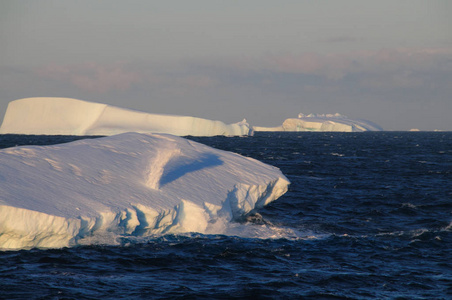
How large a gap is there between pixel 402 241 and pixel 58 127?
196ft

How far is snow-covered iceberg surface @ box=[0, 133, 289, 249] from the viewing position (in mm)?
9406

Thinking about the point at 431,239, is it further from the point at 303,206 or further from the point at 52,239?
the point at 52,239

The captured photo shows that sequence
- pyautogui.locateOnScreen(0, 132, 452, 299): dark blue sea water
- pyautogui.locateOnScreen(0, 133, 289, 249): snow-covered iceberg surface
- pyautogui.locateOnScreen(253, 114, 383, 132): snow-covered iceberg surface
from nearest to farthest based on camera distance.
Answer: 1. pyautogui.locateOnScreen(0, 132, 452, 299): dark blue sea water
2. pyautogui.locateOnScreen(0, 133, 289, 249): snow-covered iceberg surface
3. pyautogui.locateOnScreen(253, 114, 383, 132): snow-covered iceberg surface

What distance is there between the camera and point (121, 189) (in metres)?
11.0

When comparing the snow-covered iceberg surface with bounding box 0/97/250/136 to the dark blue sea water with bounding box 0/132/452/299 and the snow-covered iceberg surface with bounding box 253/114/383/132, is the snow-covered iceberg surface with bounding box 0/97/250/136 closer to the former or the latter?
the dark blue sea water with bounding box 0/132/452/299

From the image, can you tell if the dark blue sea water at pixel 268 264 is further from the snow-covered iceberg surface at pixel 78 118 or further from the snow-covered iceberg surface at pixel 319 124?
the snow-covered iceberg surface at pixel 319 124

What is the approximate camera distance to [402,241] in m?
11.8

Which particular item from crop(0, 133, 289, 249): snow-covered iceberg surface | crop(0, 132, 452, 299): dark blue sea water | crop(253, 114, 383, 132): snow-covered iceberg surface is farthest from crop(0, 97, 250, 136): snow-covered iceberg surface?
crop(253, 114, 383, 132): snow-covered iceberg surface

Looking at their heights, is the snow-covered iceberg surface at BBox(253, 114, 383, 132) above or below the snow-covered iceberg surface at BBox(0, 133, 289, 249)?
above

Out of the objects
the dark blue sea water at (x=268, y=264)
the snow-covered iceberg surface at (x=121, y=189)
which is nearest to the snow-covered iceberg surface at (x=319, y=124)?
the dark blue sea water at (x=268, y=264)

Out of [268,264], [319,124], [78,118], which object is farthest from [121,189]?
[319,124]

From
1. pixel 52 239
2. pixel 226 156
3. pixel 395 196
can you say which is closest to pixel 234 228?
pixel 226 156

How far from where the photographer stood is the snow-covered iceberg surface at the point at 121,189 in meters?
9.41

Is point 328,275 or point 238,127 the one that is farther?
point 238,127
